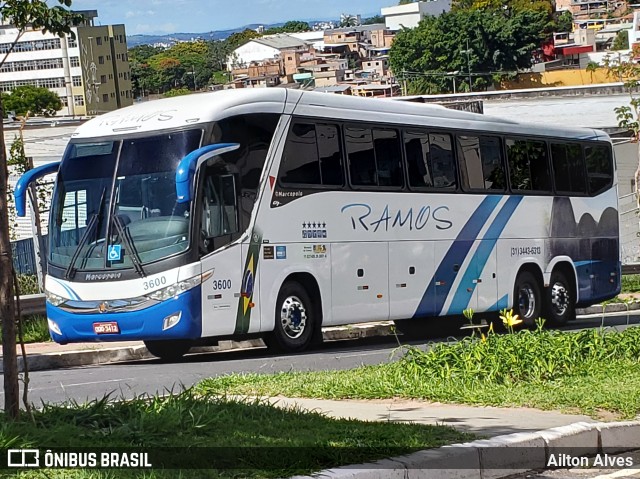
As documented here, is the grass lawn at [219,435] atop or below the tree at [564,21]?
below

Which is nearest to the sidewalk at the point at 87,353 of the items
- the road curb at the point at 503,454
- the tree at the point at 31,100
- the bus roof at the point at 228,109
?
the bus roof at the point at 228,109

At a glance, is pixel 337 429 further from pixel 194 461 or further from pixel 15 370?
pixel 15 370

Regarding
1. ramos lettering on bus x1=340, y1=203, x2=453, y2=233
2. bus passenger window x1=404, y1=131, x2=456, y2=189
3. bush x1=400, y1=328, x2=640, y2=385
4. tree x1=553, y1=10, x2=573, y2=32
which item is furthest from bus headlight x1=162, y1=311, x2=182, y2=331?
tree x1=553, y1=10, x2=573, y2=32

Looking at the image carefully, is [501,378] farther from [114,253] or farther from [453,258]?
[453,258]

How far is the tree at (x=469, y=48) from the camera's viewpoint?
116 meters

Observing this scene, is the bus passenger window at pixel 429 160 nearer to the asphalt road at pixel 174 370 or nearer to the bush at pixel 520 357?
the asphalt road at pixel 174 370

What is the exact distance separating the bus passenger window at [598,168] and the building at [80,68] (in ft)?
381

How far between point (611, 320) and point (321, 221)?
8.90 m

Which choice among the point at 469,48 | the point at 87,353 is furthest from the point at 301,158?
the point at 469,48

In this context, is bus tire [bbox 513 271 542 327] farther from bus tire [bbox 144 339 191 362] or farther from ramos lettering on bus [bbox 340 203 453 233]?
bus tire [bbox 144 339 191 362]

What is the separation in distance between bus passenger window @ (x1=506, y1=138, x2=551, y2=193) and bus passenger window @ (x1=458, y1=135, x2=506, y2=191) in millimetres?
376

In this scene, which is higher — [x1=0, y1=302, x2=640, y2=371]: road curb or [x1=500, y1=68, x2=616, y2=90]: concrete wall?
[x1=500, y1=68, x2=616, y2=90]: concrete wall

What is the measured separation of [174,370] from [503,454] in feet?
25.2

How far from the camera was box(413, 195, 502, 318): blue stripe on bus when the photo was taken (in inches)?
799
